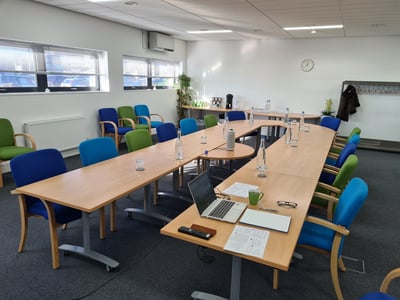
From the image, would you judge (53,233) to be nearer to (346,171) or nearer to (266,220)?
(266,220)

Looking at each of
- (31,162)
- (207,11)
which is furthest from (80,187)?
(207,11)

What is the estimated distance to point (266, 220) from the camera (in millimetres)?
1665

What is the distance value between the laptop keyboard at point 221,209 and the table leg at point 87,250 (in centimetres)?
107

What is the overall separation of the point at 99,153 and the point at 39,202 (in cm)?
75

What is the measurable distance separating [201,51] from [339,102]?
13.5 feet

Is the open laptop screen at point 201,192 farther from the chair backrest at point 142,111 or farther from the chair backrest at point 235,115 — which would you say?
the chair backrest at point 142,111

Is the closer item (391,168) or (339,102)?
(391,168)

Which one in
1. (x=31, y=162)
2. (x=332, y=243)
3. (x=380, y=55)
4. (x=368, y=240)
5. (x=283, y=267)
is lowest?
(x=368, y=240)

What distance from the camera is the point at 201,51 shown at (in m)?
8.48

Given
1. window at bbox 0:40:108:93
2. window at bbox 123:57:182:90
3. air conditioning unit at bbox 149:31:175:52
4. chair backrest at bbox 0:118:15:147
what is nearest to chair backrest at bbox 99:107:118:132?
window at bbox 0:40:108:93

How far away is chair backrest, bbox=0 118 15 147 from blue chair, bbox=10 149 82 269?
2.18m

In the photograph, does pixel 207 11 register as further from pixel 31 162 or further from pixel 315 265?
pixel 315 265

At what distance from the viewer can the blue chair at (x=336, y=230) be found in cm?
175

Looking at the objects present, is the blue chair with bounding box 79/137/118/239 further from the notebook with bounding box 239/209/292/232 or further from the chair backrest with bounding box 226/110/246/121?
the chair backrest with bounding box 226/110/246/121
